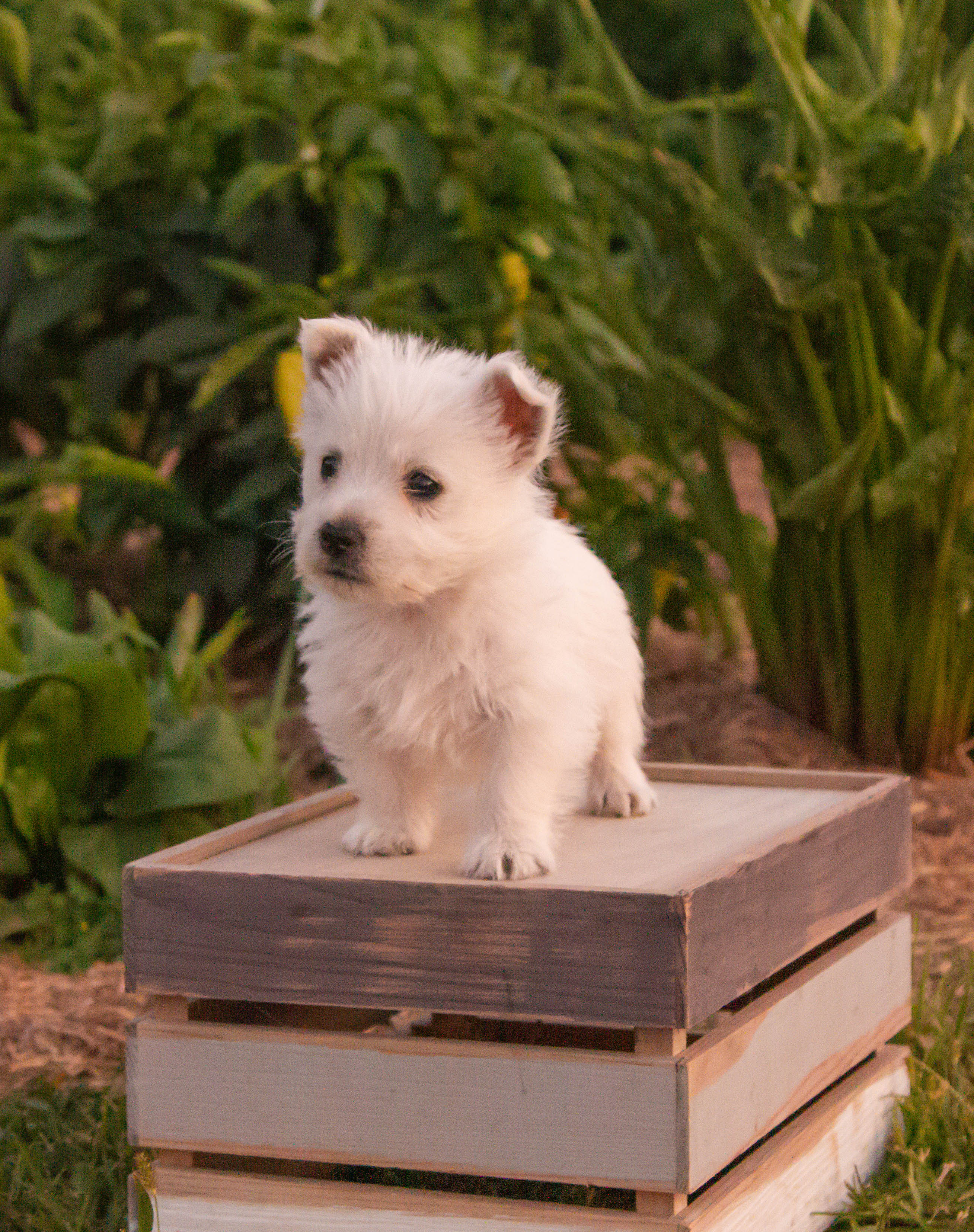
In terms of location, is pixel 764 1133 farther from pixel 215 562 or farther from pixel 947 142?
pixel 215 562

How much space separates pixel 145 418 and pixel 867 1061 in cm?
360

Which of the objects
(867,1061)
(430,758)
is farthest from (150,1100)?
(867,1061)

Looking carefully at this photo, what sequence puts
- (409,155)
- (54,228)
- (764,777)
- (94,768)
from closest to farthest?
1. (764,777)
2. (94,768)
3. (409,155)
4. (54,228)

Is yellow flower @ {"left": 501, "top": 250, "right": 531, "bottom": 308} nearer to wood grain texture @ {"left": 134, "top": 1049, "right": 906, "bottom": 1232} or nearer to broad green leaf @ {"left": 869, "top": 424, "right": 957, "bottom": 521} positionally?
broad green leaf @ {"left": 869, "top": 424, "right": 957, "bottom": 521}

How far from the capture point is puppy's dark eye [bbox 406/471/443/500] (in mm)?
2023

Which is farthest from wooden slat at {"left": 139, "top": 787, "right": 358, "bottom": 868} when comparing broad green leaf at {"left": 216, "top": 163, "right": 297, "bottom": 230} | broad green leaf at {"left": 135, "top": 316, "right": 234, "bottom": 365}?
broad green leaf at {"left": 135, "top": 316, "right": 234, "bottom": 365}

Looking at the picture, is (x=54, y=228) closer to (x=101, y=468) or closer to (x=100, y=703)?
(x=101, y=468)

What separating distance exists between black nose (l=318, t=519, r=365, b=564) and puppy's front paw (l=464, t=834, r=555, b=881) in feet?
Result: 1.46

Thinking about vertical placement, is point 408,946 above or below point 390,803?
below

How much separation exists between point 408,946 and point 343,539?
Answer: 550 mm

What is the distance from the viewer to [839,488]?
373 centimetres

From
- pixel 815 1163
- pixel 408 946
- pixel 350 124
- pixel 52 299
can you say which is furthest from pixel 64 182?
pixel 815 1163

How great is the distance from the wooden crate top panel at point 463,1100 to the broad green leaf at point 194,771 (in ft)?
4.67

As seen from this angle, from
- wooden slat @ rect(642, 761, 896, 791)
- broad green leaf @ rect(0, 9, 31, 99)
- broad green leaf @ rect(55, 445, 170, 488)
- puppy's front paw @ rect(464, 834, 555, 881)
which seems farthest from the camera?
broad green leaf @ rect(0, 9, 31, 99)
